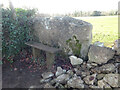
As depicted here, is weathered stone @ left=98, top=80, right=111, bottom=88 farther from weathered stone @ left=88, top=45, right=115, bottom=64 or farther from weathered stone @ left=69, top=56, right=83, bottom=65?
weathered stone @ left=69, top=56, right=83, bottom=65

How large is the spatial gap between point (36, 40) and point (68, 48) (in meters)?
1.31

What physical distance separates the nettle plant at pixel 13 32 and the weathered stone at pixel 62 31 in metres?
0.32

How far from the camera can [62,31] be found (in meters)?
3.43

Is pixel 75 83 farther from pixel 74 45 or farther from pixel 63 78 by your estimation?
pixel 74 45

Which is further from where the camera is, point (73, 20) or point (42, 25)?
point (42, 25)

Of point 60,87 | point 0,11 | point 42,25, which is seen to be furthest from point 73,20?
point 0,11

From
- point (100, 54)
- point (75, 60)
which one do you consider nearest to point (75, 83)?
point (75, 60)

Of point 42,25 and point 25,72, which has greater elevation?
point 42,25

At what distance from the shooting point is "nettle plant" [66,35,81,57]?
10.6 feet

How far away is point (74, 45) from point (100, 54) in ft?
2.41

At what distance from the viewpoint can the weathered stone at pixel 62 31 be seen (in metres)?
3.15

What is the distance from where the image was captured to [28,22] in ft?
12.9

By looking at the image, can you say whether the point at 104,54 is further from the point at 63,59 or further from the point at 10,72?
the point at 10,72

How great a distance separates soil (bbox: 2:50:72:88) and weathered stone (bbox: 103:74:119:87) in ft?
3.23
